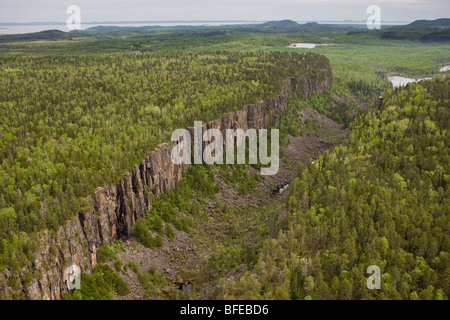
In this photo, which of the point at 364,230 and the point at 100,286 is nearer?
the point at 100,286

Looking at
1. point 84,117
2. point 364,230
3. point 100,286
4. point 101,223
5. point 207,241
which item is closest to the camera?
point 100,286

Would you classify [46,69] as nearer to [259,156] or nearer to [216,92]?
[216,92]

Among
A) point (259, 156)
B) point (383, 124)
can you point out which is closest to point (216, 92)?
point (259, 156)

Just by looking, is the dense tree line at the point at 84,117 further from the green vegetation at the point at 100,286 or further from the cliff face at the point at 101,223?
the green vegetation at the point at 100,286

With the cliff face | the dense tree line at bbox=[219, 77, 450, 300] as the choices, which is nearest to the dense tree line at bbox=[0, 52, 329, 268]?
the cliff face

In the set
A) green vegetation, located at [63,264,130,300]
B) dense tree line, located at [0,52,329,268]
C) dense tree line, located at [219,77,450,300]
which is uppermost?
dense tree line, located at [0,52,329,268]

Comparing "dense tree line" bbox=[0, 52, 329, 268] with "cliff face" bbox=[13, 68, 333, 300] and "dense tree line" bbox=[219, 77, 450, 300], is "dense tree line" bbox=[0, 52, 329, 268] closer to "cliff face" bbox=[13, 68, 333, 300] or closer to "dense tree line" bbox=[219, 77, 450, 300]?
"cliff face" bbox=[13, 68, 333, 300]

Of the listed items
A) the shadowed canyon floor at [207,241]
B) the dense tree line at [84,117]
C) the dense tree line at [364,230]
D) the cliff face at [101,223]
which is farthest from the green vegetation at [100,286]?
the dense tree line at [364,230]

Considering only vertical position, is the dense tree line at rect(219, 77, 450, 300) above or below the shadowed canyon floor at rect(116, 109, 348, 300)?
above

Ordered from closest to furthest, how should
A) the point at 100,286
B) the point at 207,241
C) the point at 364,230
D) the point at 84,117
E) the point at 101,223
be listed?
the point at 100,286, the point at 364,230, the point at 101,223, the point at 207,241, the point at 84,117

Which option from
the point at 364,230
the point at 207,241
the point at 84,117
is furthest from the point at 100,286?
the point at 84,117

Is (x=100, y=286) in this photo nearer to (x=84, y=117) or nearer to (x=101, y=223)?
(x=101, y=223)
